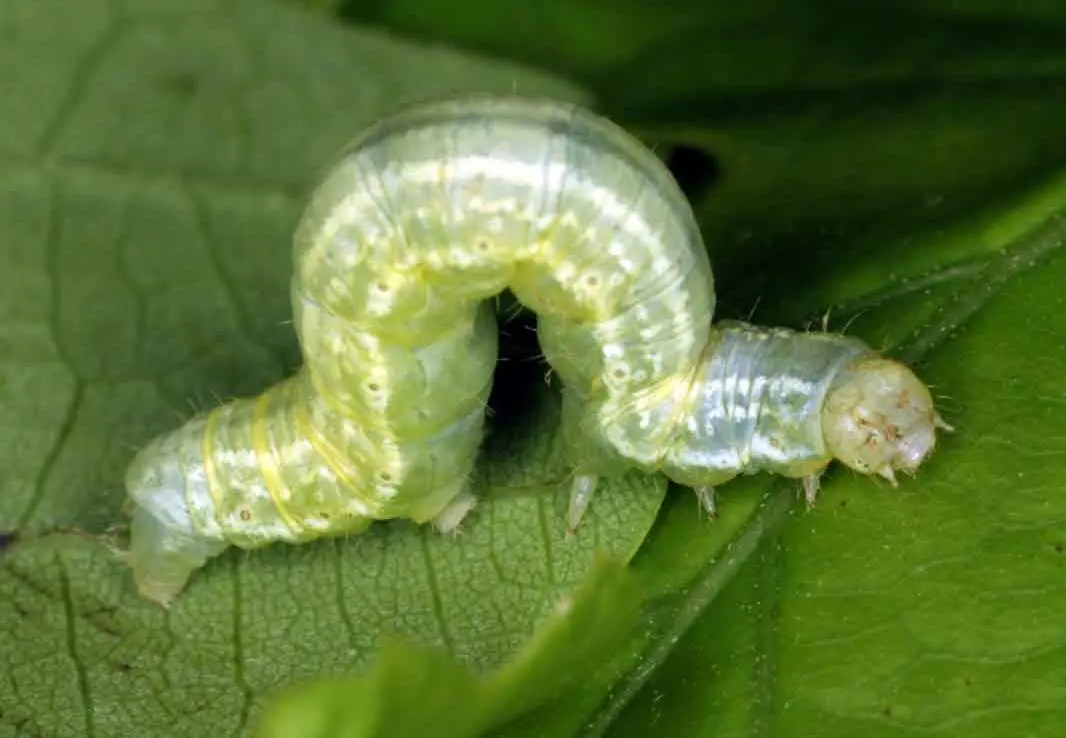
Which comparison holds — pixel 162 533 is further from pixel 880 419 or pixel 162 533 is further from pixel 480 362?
pixel 880 419

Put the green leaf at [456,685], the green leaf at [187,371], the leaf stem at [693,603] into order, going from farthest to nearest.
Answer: the green leaf at [187,371] < the leaf stem at [693,603] < the green leaf at [456,685]

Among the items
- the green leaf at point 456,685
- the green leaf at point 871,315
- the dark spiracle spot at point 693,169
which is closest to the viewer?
the green leaf at point 456,685

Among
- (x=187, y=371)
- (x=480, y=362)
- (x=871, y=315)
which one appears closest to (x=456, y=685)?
(x=480, y=362)

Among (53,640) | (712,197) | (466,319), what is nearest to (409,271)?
(466,319)

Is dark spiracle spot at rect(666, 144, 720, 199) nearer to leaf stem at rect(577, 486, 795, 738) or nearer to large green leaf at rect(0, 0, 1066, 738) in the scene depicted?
large green leaf at rect(0, 0, 1066, 738)

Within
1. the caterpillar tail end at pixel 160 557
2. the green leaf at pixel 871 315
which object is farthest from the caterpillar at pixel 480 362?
the green leaf at pixel 871 315

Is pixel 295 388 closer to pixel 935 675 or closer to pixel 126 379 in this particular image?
pixel 126 379

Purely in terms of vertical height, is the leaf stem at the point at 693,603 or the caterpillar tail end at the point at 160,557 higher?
the leaf stem at the point at 693,603

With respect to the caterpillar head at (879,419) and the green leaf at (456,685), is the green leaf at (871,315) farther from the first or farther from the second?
the green leaf at (456,685)
